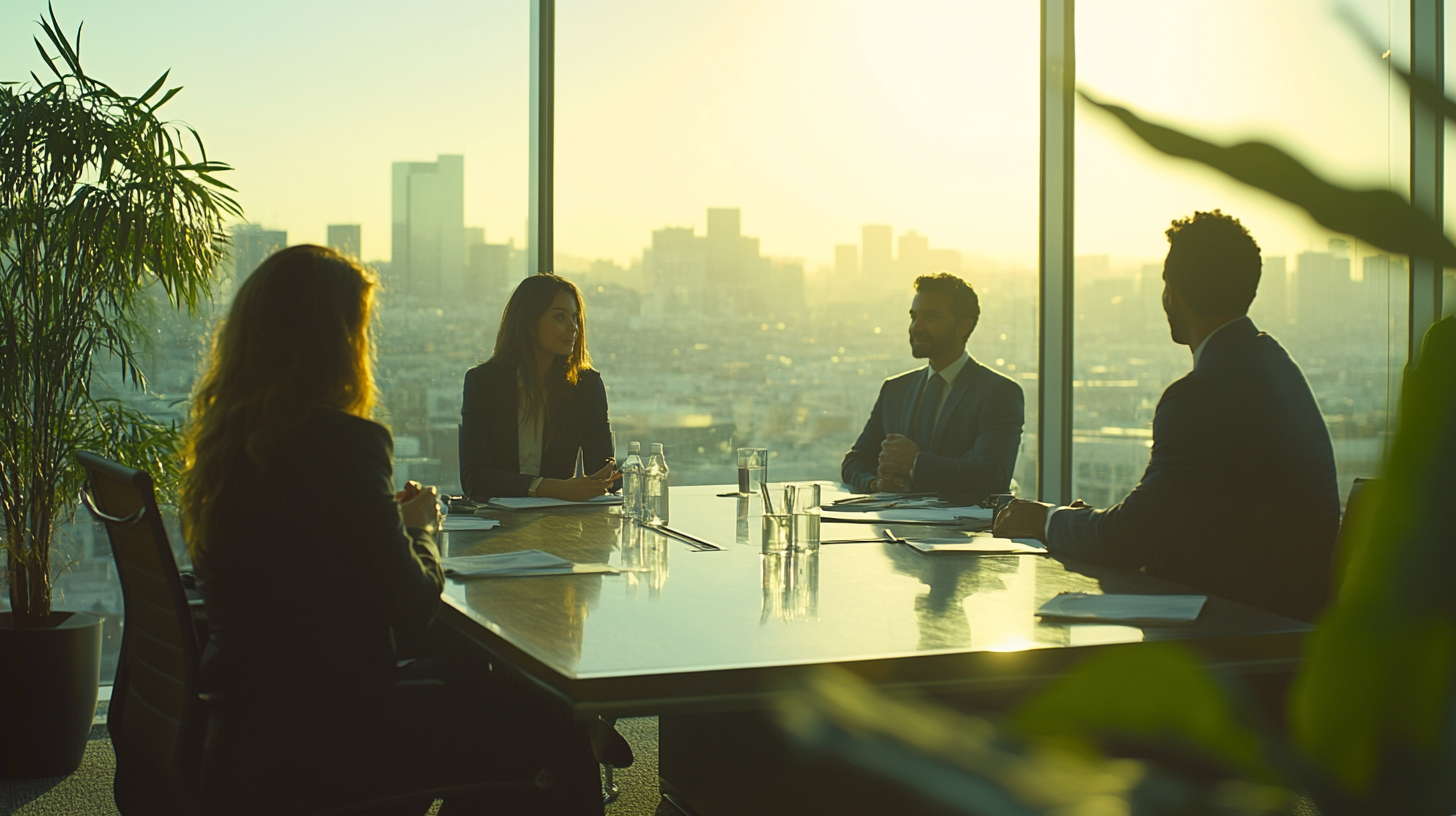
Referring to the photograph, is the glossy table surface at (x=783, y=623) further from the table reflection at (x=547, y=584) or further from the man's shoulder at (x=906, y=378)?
the man's shoulder at (x=906, y=378)

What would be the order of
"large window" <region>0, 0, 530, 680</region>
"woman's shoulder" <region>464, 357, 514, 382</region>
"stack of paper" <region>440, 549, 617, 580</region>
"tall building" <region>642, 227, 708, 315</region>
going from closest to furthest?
"stack of paper" <region>440, 549, 617, 580</region>
"woman's shoulder" <region>464, 357, 514, 382</region>
"large window" <region>0, 0, 530, 680</region>
"tall building" <region>642, 227, 708, 315</region>

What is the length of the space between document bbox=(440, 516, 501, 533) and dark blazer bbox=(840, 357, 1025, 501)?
4.44 ft

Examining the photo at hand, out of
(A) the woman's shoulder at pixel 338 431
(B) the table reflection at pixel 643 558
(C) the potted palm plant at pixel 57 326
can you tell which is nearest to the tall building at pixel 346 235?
(C) the potted palm plant at pixel 57 326

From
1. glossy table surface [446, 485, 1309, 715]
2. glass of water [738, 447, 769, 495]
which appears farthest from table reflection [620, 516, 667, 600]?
glass of water [738, 447, 769, 495]

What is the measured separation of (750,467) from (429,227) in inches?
78.6

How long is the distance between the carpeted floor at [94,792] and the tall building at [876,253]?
2.58 meters

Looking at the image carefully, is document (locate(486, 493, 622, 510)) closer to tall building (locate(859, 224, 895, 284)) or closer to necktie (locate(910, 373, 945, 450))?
necktie (locate(910, 373, 945, 450))

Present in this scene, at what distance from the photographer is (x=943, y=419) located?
4141 millimetres

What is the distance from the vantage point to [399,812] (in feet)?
6.03

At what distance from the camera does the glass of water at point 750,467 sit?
3.52 meters

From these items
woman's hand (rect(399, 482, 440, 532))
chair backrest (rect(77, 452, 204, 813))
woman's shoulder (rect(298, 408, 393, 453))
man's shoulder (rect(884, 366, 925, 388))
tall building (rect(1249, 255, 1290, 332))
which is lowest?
chair backrest (rect(77, 452, 204, 813))

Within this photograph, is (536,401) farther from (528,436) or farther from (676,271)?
(676,271)

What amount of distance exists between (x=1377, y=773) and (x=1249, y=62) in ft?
15.7

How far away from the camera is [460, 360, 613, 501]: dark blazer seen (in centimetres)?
367
